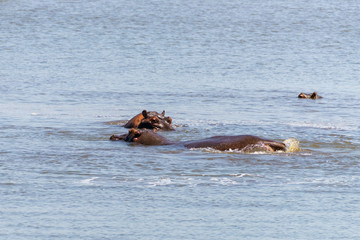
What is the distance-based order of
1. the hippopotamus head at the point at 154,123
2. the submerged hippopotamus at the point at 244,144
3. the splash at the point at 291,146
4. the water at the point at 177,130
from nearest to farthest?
1. the water at the point at 177,130
2. the submerged hippopotamus at the point at 244,144
3. the splash at the point at 291,146
4. the hippopotamus head at the point at 154,123

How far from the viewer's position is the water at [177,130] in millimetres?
7922

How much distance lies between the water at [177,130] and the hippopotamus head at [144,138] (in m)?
0.37

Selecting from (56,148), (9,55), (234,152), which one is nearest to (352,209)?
(234,152)

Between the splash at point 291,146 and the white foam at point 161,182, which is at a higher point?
the splash at point 291,146

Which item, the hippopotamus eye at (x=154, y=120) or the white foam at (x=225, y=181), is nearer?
the white foam at (x=225, y=181)

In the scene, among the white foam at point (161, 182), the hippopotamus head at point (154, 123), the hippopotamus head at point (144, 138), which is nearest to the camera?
the white foam at point (161, 182)

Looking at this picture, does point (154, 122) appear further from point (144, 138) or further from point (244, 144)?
point (244, 144)

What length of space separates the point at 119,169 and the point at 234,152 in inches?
78.5

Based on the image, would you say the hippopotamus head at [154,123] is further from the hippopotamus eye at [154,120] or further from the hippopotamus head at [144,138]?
the hippopotamus head at [144,138]

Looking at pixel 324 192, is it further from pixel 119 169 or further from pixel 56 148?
pixel 56 148

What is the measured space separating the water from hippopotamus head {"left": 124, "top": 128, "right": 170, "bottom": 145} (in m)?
0.37

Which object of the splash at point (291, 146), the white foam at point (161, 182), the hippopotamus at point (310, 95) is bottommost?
the white foam at point (161, 182)

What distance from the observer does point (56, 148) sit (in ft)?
39.3

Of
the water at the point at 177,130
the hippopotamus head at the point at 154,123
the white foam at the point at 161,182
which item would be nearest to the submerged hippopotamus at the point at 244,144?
the water at the point at 177,130
